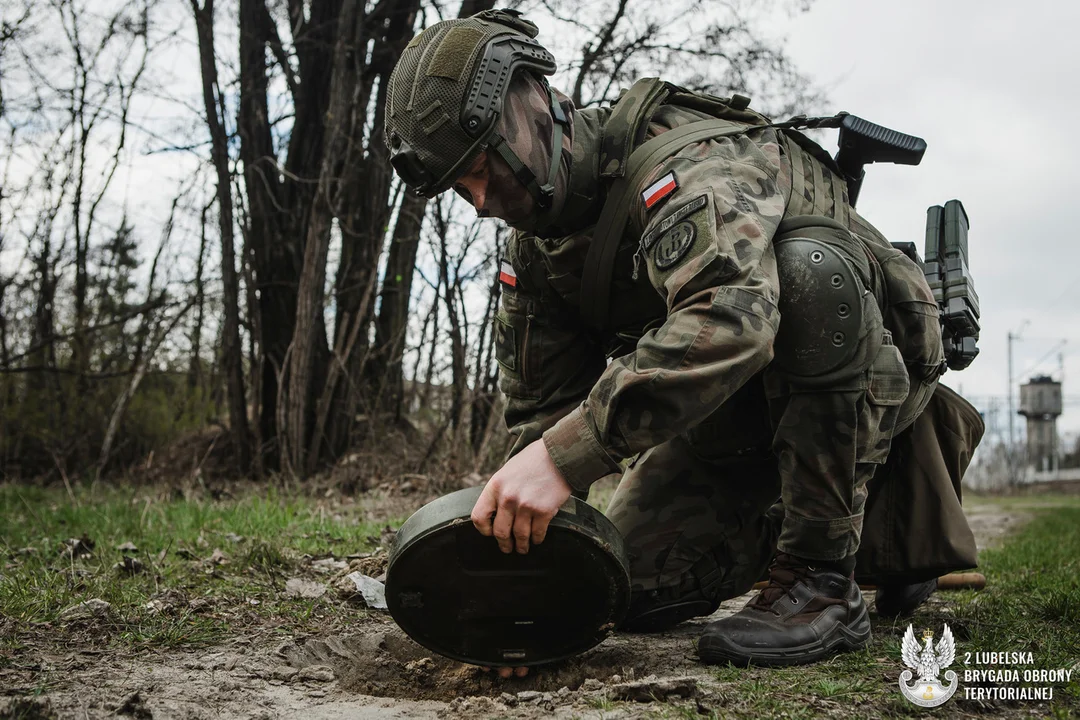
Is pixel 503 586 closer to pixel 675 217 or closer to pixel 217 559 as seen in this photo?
pixel 675 217

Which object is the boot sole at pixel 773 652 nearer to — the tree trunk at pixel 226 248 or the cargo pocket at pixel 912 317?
the cargo pocket at pixel 912 317

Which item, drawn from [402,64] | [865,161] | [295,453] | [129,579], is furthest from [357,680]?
[295,453]

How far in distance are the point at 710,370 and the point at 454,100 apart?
867mm

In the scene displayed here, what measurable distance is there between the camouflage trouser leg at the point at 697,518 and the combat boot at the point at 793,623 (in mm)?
444

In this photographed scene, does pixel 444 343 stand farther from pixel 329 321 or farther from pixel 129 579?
pixel 129 579

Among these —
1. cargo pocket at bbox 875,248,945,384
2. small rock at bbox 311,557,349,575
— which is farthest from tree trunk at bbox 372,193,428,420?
cargo pocket at bbox 875,248,945,384

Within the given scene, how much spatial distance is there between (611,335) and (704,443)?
0.41 metres

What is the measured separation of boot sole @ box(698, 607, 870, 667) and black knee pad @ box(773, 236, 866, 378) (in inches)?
23.4

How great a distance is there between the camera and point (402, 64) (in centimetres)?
213

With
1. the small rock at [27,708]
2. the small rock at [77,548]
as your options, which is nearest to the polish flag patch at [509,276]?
the small rock at [27,708]

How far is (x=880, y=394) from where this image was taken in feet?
6.61

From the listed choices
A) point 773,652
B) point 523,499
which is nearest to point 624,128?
point 523,499

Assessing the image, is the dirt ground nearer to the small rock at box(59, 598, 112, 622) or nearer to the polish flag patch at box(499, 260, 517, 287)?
the small rock at box(59, 598, 112, 622)

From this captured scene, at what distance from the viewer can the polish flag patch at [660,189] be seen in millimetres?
1928
